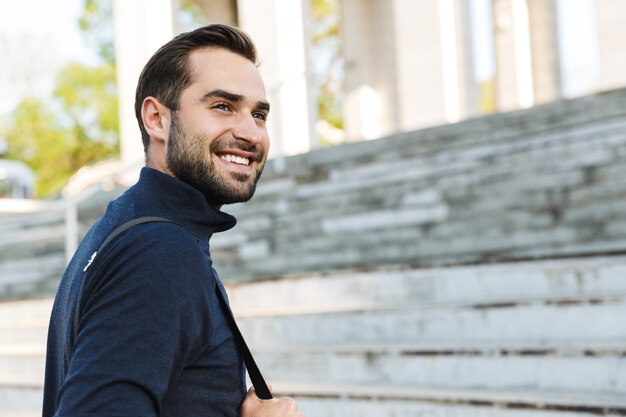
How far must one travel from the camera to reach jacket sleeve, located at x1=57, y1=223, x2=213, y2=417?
0.98 metres

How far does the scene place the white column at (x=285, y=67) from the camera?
31.8 ft

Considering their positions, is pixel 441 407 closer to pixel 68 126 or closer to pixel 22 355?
pixel 22 355

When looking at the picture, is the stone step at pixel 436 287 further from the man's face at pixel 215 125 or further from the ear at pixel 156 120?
the ear at pixel 156 120

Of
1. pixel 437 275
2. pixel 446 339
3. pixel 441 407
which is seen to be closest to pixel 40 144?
pixel 437 275

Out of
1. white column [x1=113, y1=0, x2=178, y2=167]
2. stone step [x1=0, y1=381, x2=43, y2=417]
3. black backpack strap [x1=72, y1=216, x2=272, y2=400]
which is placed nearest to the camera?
black backpack strap [x1=72, y1=216, x2=272, y2=400]

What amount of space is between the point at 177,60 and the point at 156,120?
12 centimetres

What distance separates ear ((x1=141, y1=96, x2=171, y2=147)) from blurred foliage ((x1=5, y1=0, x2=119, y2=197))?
98.0ft

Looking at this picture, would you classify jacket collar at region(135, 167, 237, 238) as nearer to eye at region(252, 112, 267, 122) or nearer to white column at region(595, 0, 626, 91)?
eye at region(252, 112, 267, 122)

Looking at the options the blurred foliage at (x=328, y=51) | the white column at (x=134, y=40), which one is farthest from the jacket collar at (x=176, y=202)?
the blurred foliage at (x=328, y=51)

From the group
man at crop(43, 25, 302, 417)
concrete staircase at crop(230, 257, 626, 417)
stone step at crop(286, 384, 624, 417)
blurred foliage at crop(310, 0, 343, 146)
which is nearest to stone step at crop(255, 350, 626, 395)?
concrete staircase at crop(230, 257, 626, 417)

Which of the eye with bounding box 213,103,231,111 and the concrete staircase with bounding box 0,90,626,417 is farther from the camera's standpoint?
the concrete staircase with bounding box 0,90,626,417

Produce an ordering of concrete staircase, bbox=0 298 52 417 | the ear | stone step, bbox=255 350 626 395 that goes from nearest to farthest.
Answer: the ear
stone step, bbox=255 350 626 395
concrete staircase, bbox=0 298 52 417

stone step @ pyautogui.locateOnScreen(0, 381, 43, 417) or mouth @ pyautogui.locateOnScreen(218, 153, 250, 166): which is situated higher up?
mouth @ pyautogui.locateOnScreen(218, 153, 250, 166)

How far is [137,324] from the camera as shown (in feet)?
3.32
